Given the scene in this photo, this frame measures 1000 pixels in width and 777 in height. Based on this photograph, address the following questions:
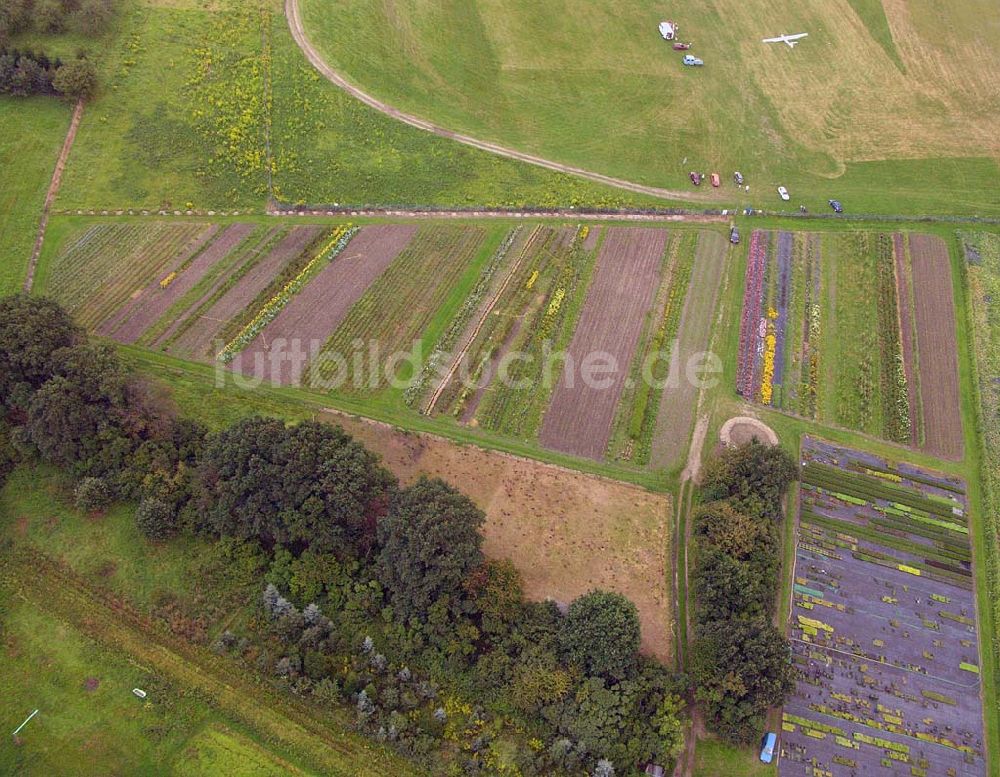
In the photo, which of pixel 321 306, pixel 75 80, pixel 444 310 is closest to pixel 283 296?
pixel 321 306

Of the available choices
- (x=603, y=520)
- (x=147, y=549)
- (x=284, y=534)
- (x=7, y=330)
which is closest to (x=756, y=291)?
(x=603, y=520)

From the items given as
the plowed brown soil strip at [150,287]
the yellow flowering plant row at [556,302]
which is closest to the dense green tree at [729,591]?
the yellow flowering plant row at [556,302]

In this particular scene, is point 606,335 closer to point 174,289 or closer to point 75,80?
point 174,289

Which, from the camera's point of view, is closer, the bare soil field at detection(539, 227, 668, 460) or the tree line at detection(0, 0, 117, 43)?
the bare soil field at detection(539, 227, 668, 460)

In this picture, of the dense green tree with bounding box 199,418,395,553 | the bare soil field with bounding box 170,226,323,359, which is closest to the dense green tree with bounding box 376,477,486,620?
the dense green tree with bounding box 199,418,395,553

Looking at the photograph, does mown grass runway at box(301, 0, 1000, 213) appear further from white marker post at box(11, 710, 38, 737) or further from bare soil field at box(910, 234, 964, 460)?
white marker post at box(11, 710, 38, 737)

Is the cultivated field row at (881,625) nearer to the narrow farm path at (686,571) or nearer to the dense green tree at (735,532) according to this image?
the dense green tree at (735,532)
